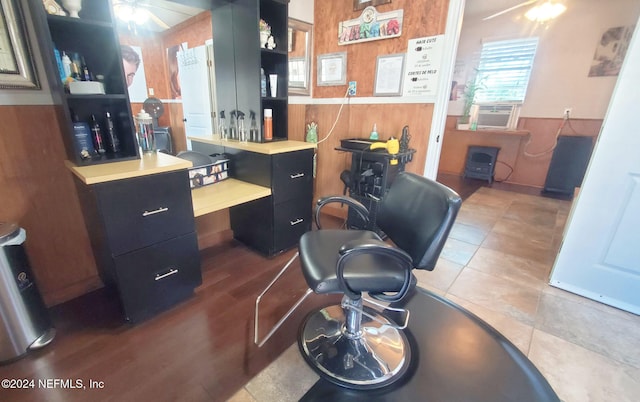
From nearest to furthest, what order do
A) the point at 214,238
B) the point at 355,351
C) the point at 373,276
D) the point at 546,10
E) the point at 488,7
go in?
1. the point at 373,276
2. the point at 355,351
3. the point at 214,238
4. the point at 546,10
5. the point at 488,7

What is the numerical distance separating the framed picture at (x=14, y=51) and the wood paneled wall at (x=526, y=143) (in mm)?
4919

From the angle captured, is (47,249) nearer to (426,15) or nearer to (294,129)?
(294,129)

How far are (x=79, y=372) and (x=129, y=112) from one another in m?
1.22

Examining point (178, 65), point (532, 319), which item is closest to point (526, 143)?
point (532, 319)

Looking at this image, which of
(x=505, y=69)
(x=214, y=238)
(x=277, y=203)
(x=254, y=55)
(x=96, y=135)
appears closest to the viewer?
(x=96, y=135)

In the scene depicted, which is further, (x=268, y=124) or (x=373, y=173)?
(x=373, y=173)

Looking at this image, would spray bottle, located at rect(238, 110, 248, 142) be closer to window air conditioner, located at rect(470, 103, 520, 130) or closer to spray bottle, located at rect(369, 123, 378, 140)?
spray bottle, located at rect(369, 123, 378, 140)

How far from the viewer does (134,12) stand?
1.61 meters

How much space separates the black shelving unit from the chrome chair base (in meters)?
1.33

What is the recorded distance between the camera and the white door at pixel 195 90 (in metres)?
1.97

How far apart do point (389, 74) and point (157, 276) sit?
2214 millimetres

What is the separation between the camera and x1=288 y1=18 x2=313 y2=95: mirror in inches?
101

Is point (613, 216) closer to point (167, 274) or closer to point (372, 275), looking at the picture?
point (372, 275)

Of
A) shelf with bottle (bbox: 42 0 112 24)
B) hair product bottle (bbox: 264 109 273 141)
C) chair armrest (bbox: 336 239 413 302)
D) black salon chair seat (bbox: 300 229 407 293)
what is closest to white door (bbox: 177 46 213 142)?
hair product bottle (bbox: 264 109 273 141)
